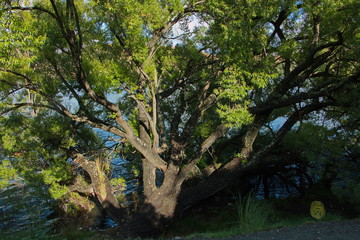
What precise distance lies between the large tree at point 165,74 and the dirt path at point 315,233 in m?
3.28

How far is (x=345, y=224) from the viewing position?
21.8ft

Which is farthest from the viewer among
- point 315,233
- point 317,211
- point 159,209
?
point 159,209

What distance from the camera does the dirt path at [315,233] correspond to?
5.69 m

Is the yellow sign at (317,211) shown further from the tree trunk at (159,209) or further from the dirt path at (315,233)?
the tree trunk at (159,209)

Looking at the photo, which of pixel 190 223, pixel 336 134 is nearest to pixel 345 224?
pixel 336 134

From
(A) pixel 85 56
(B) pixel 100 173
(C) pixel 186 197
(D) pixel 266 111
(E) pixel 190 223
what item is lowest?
(E) pixel 190 223

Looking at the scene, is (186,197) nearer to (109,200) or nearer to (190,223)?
(190,223)

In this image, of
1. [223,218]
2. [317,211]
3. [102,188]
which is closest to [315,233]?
[317,211]

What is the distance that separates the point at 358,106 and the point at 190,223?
738cm

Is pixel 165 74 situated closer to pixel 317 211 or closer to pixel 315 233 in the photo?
pixel 317 211

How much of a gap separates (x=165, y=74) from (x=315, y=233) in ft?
30.8

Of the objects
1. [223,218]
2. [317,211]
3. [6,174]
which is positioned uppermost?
[6,174]

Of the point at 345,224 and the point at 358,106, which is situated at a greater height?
the point at 358,106

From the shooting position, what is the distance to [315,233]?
19.5 feet
